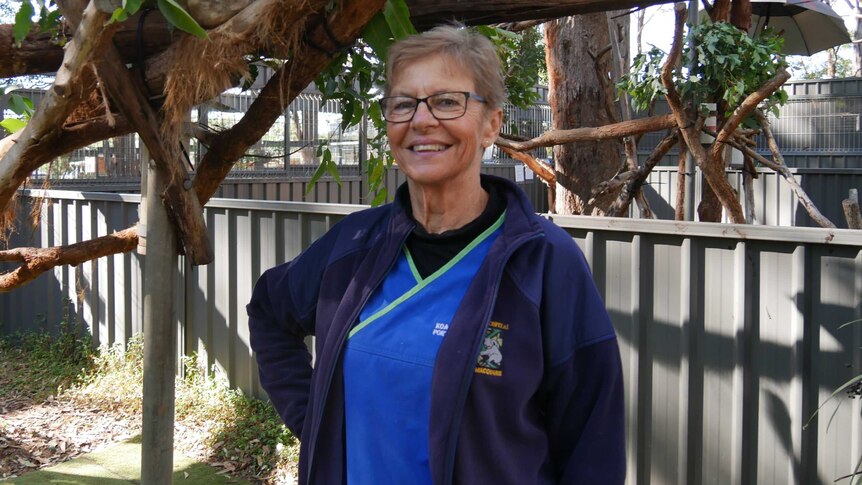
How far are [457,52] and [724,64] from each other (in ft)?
12.9

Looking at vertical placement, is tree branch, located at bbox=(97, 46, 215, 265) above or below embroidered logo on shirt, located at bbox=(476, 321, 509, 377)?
above

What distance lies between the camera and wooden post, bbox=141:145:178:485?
2.75 meters

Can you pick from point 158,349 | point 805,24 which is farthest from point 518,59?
point 158,349

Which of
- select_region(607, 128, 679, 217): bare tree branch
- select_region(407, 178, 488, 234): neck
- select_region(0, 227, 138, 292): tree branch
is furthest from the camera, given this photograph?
select_region(607, 128, 679, 217): bare tree branch

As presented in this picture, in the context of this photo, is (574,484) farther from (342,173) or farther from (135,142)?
(342,173)

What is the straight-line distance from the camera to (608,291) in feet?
14.6

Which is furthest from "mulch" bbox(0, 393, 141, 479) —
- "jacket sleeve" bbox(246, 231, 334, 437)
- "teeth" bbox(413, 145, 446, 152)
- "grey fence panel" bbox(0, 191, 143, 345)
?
"teeth" bbox(413, 145, 446, 152)

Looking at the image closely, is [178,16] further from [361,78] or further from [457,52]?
[361,78]

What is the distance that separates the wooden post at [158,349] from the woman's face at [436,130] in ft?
3.37

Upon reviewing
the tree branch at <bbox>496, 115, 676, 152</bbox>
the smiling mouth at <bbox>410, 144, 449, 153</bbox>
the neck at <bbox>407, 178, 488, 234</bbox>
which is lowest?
the neck at <bbox>407, 178, 488, 234</bbox>

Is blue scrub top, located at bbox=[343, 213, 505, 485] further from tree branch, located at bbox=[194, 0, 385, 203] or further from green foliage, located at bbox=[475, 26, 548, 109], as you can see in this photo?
green foliage, located at bbox=[475, 26, 548, 109]

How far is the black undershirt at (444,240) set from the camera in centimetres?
204

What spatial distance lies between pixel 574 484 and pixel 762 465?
7.84 feet

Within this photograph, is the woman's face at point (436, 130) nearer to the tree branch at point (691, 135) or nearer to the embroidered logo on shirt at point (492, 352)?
the embroidered logo on shirt at point (492, 352)
